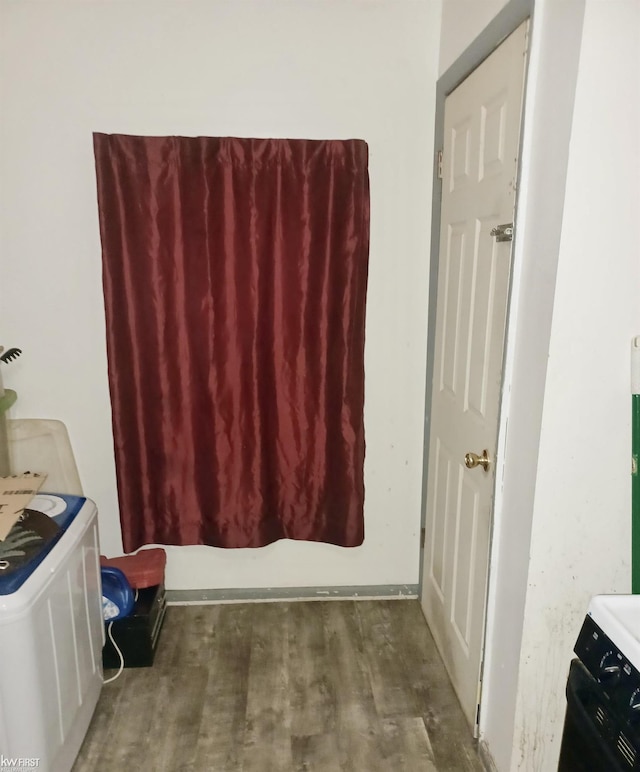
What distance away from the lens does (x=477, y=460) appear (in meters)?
1.75

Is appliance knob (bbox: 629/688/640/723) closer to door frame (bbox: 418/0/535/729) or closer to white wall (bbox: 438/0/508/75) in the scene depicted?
door frame (bbox: 418/0/535/729)

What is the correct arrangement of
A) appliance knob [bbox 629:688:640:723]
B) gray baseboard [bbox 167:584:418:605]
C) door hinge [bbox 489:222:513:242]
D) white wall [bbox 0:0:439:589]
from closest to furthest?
appliance knob [bbox 629:688:640:723] < door hinge [bbox 489:222:513:242] < white wall [bbox 0:0:439:589] < gray baseboard [bbox 167:584:418:605]

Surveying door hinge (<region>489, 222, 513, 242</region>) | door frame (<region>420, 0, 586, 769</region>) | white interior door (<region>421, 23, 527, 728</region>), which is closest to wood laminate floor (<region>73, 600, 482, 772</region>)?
white interior door (<region>421, 23, 527, 728</region>)

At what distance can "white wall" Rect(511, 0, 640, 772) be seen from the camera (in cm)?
123

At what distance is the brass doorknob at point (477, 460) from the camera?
1722 millimetres

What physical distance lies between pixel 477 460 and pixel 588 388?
468mm

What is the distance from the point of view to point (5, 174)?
213 cm

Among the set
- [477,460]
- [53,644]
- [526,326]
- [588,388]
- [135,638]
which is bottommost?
[135,638]

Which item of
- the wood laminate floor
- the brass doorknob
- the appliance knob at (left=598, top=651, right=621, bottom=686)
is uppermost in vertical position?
the brass doorknob

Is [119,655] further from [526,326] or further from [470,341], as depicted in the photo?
[526,326]

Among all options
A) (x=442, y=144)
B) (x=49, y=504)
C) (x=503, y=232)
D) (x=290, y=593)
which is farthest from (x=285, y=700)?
(x=442, y=144)

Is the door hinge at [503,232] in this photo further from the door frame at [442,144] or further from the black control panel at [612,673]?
the black control panel at [612,673]
